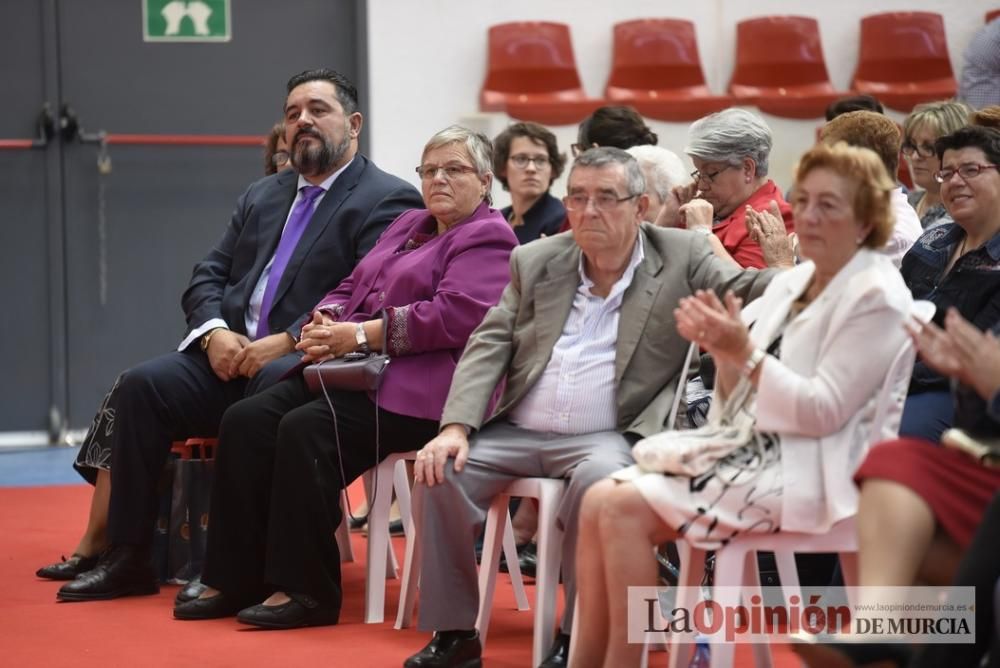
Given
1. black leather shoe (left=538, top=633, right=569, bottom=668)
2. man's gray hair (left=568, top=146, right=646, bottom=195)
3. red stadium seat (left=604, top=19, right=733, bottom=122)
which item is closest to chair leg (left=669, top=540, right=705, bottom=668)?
black leather shoe (left=538, top=633, right=569, bottom=668)

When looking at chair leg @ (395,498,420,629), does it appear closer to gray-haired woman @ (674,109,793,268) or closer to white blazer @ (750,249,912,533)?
gray-haired woman @ (674,109,793,268)

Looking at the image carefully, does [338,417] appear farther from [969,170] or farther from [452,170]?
[969,170]

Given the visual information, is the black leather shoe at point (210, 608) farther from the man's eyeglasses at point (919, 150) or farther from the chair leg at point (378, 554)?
the man's eyeglasses at point (919, 150)

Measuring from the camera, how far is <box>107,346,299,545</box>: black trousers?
417 cm

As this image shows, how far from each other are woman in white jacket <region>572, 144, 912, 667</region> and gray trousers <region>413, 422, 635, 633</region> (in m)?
0.44

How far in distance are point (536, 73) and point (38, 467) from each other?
3279 millimetres

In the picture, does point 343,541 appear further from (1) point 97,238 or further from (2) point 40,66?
(2) point 40,66

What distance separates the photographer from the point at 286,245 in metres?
4.47

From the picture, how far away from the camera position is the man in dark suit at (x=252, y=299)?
165 inches

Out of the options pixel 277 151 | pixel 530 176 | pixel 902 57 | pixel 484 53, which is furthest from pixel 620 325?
pixel 902 57

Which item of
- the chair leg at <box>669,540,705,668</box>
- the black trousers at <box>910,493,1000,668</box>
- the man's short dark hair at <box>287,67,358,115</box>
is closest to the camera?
the black trousers at <box>910,493,1000,668</box>

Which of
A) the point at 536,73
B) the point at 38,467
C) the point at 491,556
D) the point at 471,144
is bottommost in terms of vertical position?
the point at 38,467

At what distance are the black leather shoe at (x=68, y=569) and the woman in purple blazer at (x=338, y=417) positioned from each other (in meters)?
0.66

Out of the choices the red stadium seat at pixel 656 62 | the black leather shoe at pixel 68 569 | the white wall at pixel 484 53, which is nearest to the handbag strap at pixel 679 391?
the black leather shoe at pixel 68 569
